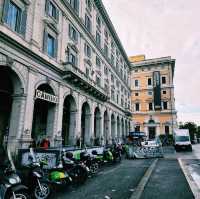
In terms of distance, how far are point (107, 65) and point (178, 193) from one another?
91.6 feet

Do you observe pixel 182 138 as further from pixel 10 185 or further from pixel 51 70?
pixel 10 185

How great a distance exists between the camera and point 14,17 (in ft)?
43.5

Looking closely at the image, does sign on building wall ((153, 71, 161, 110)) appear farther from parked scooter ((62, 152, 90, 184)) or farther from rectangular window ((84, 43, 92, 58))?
parked scooter ((62, 152, 90, 184))

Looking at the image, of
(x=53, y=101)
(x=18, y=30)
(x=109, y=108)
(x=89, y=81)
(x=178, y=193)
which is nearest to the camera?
(x=178, y=193)

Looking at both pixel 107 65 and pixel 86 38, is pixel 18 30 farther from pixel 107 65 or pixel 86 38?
pixel 107 65

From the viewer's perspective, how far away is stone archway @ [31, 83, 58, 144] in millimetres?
Result: 16105

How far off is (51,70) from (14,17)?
4758 mm

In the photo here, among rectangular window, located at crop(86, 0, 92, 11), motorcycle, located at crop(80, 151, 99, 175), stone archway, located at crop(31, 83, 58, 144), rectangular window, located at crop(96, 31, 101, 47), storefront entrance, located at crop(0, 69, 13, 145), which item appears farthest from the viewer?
rectangular window, located at crop(96, 31, 101, 47)

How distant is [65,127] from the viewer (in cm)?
2286

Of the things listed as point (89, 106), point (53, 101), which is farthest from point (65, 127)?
point (53, 101)

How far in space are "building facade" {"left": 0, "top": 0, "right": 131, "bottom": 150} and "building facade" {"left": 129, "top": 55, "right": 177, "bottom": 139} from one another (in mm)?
24942

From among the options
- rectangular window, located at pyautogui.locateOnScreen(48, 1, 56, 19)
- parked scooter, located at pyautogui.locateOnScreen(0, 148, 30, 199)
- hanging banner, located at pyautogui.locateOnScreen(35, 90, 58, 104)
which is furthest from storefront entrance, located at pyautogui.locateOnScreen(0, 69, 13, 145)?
parked scooter, located at pyautogui.locateOnScreen(0, 148, 30, 199)

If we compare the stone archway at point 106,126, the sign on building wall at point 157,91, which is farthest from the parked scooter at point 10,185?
the sign on building wall at point 157,91

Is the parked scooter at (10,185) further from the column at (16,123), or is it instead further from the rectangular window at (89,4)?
the rectangular window at (89,4)
